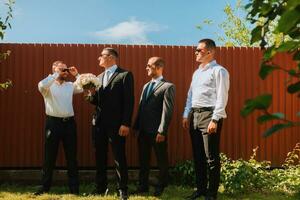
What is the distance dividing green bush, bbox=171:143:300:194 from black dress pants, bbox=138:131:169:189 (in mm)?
805

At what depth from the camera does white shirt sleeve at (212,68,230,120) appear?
16.9 feet

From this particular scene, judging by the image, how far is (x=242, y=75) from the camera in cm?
727

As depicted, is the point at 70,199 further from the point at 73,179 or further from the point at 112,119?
the point at 112,119

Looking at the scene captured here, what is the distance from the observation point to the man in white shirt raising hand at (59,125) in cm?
594

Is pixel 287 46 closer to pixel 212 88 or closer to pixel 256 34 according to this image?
pixel 256 34

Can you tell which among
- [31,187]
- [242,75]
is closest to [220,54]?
[242,75]

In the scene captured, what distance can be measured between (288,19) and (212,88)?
4.60 meters

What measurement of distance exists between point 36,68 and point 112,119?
1.96 metres

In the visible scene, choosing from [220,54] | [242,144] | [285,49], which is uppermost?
[220,54]

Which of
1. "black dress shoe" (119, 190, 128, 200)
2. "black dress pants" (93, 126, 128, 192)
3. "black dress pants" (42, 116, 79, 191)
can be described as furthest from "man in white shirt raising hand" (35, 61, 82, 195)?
"black dress shoe" (119, 190, 128, 200)

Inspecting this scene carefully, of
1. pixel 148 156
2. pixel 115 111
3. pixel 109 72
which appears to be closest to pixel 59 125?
pixel 115 111

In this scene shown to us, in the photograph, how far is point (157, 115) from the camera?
19.1 ft

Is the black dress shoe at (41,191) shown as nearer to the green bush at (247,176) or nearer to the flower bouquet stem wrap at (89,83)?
the flower bouquet stem wrap at (89,83)

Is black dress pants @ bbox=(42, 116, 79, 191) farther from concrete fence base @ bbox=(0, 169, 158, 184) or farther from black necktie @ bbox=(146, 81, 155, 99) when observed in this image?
black necktie @ bbox=(146, 81, 155, 99)
